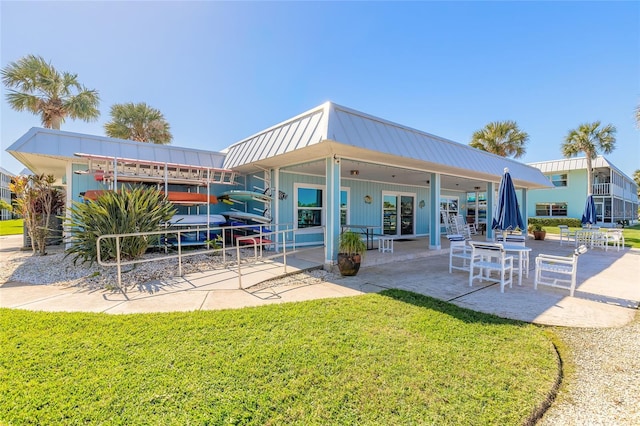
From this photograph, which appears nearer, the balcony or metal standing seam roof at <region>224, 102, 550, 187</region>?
metal standing seam roof at <region>224, 102, 550, 187</region>

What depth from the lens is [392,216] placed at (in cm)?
1239

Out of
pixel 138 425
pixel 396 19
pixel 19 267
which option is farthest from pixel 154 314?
pixel 396 19

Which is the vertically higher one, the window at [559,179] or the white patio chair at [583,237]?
the window at [559,179]

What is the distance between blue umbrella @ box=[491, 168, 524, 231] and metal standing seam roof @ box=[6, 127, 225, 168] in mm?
8656

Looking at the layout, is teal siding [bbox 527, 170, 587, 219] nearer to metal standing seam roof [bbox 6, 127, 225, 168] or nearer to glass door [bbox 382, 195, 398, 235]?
→ glass door [bbox 382, 195, 398, 235]

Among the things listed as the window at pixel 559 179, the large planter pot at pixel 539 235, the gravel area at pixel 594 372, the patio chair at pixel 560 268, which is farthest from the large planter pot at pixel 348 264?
the window at pixel 559 179

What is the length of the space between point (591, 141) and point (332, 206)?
26640 millimetres

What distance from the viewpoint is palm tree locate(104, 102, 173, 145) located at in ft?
50.6

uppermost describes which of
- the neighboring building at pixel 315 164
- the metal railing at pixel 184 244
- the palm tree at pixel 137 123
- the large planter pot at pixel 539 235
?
the palm tree at pixel 137 123

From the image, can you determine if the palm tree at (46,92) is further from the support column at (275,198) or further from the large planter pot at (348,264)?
the large planter pot at (348,264)

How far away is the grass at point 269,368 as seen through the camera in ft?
6.19

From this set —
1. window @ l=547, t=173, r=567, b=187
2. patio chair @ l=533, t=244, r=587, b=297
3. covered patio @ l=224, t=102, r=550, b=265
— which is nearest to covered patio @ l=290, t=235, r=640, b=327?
patio chair @ l=533, t=244, r=587, b=297

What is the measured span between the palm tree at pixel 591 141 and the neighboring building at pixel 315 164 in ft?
47.4

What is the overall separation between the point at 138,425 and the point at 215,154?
29.5 feet
